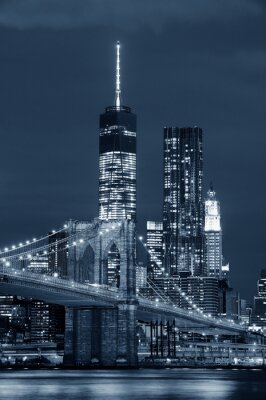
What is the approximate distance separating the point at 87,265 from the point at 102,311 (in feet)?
27.7

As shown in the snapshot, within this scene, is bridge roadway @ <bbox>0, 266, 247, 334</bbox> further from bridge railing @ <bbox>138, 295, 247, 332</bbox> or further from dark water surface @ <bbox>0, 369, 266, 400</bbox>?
dark water surface @ <bbox>0, 369, 266, 400</bbox>

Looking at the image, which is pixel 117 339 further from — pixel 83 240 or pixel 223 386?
pixel 223 386

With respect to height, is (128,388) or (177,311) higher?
(177,311)

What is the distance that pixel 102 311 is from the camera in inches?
Answer: 4183

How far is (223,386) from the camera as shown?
73.9 meters

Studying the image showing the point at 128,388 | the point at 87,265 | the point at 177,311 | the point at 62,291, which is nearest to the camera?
the point at 128,388

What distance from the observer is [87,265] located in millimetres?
113750

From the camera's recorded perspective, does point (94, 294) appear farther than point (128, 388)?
Yes

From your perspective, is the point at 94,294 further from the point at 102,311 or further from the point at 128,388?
the point at 128,388

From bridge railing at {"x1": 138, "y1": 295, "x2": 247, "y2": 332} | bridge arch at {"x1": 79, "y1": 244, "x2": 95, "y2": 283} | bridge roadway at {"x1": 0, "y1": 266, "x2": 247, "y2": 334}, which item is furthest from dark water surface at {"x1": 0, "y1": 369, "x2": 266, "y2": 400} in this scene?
bridge railing at {"x1": 138, "y1": 295, "x2": 247, "y2": 332}

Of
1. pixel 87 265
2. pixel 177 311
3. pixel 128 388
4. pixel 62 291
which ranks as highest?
pixel 87 265

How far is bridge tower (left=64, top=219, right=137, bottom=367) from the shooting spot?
4151 inches

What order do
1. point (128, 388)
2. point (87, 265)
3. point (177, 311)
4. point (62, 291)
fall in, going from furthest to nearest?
point (177, 311) < point (87, 265) < point (62, 291) < point (128, 388)

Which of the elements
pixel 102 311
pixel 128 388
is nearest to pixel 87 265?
pixel 102 311
